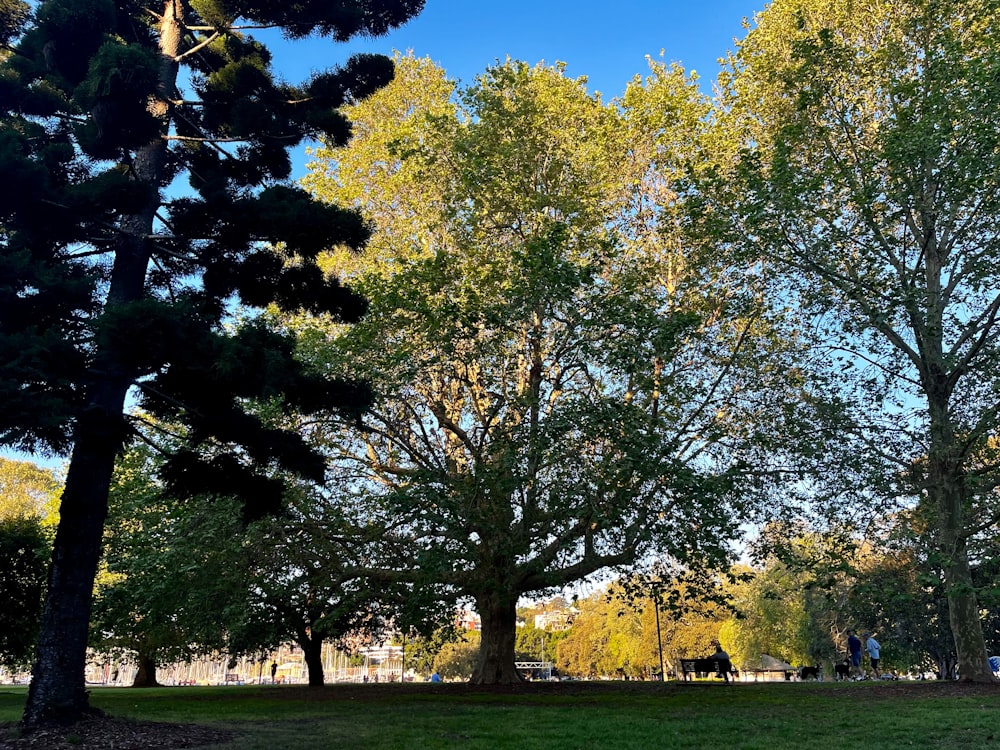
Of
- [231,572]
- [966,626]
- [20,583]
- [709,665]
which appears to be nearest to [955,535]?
[966,626]

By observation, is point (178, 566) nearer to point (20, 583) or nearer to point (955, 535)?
point (20, 583)

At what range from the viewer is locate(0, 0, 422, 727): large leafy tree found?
27.3 feet

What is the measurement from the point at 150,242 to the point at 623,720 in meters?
9.29

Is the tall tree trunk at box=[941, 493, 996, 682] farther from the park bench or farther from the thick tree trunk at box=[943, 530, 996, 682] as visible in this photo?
the park bench

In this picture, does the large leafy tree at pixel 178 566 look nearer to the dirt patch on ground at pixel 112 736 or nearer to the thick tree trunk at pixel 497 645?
the dirt patch on ground at pixel 112 736

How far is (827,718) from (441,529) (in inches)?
274

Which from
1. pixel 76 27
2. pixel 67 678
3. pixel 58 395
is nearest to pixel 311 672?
pixel 67 678

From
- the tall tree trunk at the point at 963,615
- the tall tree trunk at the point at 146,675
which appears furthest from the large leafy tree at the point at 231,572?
the tall tree trunk at the point at 146,675

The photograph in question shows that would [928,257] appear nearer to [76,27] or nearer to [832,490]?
[832,490]

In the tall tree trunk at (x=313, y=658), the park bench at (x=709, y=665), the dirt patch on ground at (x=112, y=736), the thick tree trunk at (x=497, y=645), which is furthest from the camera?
the tall tree trunk at (x=313, y=658)

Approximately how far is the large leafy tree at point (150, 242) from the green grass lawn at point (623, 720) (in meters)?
3.10

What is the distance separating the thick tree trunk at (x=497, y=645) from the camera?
17562 millimetres

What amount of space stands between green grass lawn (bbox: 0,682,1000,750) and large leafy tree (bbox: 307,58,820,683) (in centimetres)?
265

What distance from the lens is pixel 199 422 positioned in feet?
31.4
